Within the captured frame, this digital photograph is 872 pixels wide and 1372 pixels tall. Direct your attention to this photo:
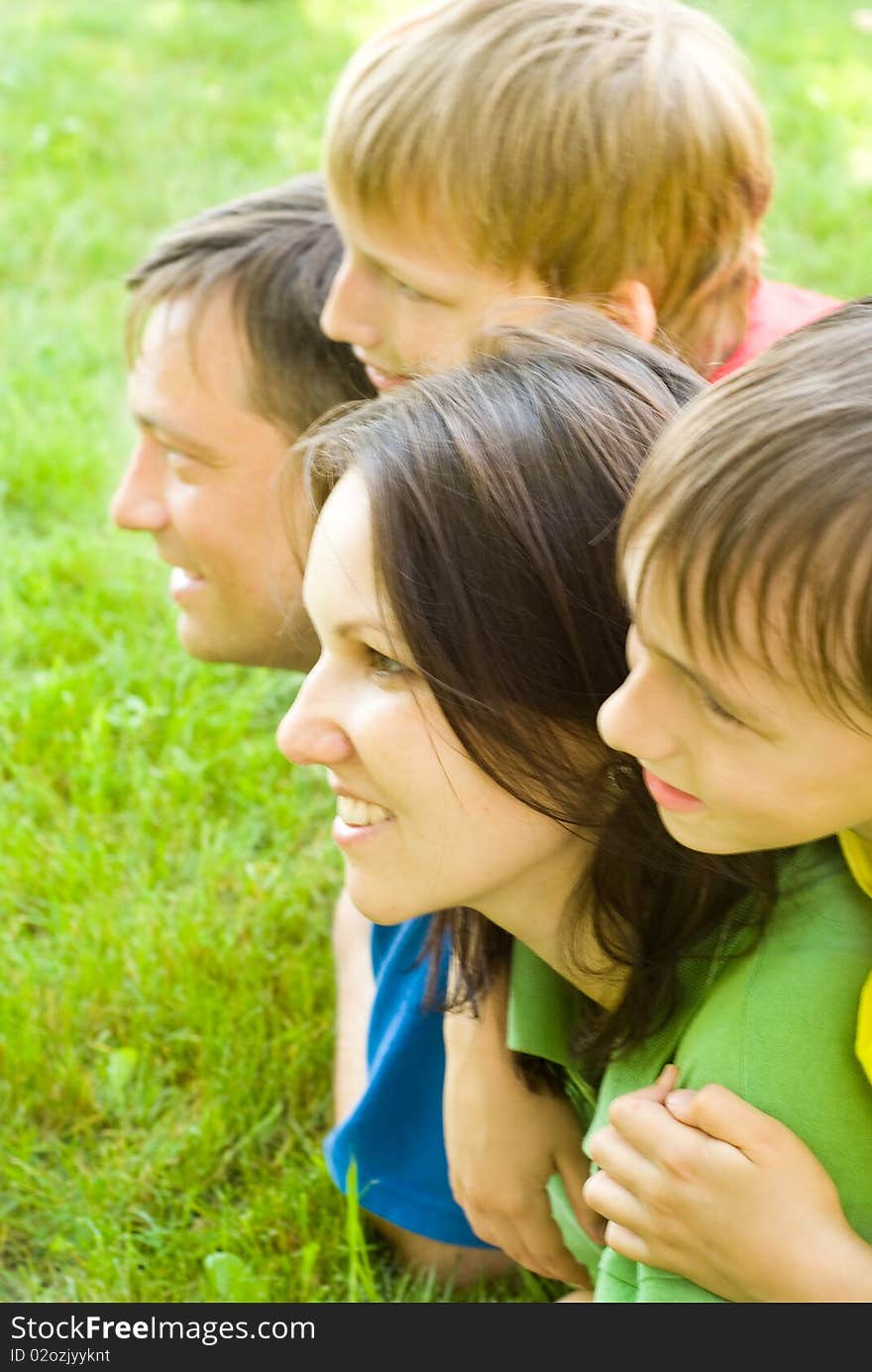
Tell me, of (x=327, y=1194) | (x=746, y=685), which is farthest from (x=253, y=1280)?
(x=746, y=685)

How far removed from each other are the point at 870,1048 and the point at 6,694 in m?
2.38

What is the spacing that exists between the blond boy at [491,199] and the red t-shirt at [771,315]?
88 mm

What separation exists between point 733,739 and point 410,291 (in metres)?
1.17

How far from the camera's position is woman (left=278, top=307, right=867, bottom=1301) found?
1.45 metres

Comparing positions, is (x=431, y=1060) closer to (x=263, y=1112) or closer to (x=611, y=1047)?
(x=263, y=1112)

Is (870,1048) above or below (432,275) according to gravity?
below

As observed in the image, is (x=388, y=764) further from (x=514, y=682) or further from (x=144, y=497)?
(x=144, y=497)

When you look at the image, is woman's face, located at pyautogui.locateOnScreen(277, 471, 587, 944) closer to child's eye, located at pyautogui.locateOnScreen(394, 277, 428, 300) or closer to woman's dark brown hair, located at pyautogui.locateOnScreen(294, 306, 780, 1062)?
woman's dark brown hair, located at pyautogui.locateOnScreen(294, 306, 780, 1062)

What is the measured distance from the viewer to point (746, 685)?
121 cm

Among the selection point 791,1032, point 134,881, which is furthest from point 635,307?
point 134,881

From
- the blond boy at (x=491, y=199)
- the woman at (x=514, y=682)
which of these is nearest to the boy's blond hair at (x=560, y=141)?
the blond boy at (x=491, y=199)

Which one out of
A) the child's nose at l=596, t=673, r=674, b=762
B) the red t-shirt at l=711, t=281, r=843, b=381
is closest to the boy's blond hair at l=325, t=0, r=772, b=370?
the red t-shirt at l=711, t=281, r=843, b=381

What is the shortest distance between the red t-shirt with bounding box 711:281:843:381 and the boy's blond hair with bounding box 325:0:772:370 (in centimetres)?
13
